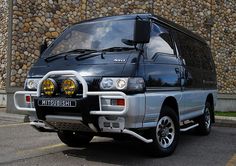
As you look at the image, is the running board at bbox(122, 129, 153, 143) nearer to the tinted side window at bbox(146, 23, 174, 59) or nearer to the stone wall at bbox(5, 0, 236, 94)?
the tinted side window at bbox(146, 23, 174, 59)

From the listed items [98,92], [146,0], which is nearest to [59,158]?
[98,92]

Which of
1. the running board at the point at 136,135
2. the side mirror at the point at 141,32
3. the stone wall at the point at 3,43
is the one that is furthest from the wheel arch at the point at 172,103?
the stone wall at the point at 3,43

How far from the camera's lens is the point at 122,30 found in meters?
5.88

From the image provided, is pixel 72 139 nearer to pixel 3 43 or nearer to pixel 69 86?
pixel 69 86

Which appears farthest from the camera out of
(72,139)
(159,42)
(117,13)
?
(117,13)

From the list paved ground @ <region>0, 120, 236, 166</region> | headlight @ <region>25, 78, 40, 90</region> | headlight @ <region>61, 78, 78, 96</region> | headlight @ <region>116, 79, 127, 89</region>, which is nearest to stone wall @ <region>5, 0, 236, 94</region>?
paved ground @ <region>0, 120, 236, 166</region>

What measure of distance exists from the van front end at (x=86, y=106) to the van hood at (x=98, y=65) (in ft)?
0.45

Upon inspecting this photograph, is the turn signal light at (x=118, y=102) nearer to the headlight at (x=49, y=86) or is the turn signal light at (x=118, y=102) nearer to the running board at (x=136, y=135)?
the running board at (x=136, y=135)

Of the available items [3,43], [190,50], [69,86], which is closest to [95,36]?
[69,86]

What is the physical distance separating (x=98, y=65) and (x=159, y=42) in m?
1.37

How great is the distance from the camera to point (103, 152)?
6.19 metres

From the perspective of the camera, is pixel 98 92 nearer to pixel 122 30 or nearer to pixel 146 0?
pixel 122 30

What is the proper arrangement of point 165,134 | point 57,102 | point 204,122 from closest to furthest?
point 57,102 < point 165,134 < point 204,122

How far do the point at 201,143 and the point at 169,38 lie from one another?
2.41m
